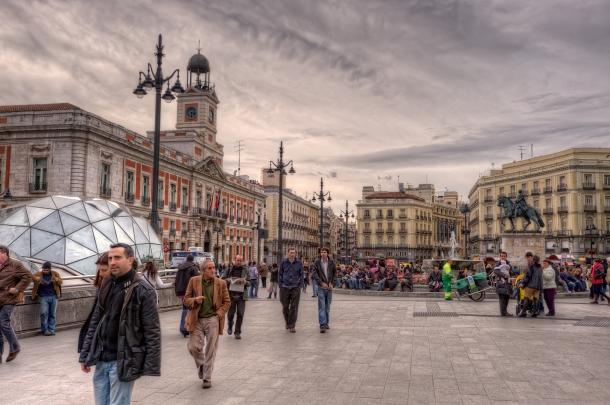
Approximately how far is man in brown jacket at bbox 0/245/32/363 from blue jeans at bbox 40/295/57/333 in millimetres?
2723

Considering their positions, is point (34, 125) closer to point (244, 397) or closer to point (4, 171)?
point (4, 171)

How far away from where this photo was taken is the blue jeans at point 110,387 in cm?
423

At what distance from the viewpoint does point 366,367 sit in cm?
738

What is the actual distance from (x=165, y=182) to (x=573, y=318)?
38.3 m

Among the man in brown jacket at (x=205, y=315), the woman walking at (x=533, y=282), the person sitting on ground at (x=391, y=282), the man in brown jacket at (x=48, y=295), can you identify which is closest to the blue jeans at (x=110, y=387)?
the man in brown jacket at (x=205, y=315)

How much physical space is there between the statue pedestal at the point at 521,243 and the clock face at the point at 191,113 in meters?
37.2

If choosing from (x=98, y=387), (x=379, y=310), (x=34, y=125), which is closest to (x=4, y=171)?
(x=34, y=125)

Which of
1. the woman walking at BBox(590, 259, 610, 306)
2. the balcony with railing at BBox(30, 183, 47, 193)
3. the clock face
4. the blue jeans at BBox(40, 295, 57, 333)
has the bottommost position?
the blue jeans at BBox(40, 295, 57, 333)

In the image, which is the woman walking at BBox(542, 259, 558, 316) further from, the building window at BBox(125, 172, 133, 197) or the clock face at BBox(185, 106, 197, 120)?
the clock face at BBox(185, 106, 197, 120)

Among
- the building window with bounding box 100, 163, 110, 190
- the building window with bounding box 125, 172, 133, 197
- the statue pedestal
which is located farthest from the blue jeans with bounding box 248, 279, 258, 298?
the building window with bounding box 125, 172, 133, 197

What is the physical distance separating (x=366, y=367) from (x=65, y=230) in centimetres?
1206

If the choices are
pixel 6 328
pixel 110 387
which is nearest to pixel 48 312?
pixel 6 328

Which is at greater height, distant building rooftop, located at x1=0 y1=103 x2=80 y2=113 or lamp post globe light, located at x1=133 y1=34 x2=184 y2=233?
distant building rooftop, located at x1=0 y1=103 x2=80 y2=113

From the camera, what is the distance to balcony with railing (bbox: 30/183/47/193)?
34531 millimetres
